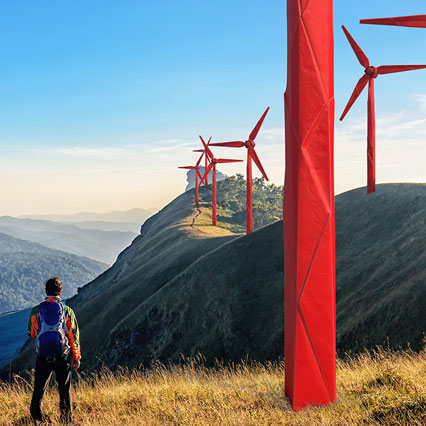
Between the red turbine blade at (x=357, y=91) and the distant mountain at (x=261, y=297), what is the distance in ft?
38.6

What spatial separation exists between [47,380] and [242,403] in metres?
4.27

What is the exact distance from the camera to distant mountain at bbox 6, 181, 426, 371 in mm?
26906

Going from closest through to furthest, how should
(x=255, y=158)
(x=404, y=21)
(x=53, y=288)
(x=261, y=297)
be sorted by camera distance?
(x=53, y=288) < (x=404, y=21) < (x=261, y=297) < (x=255, y=158)

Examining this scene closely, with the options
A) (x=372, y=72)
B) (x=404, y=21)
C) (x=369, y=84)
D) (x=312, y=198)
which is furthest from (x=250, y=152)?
(x=312, y=198)

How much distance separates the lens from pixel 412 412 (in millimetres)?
8148

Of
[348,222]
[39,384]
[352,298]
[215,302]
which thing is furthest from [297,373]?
[348,222]

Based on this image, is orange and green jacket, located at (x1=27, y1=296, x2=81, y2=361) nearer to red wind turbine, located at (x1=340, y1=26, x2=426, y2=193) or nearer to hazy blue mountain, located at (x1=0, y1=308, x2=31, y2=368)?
red wind turbine, located at (x1=340, y1=26, x2=426, y2=193)

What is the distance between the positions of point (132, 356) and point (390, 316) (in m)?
34.8

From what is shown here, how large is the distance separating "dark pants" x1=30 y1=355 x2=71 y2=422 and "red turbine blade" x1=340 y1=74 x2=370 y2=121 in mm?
44109

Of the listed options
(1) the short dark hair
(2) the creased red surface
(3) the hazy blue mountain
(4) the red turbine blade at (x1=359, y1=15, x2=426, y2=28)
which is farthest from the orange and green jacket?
(3) the hazy blue mountain

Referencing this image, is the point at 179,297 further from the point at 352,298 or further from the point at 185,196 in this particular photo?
the point at 185,196

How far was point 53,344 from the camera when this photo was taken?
360 inches

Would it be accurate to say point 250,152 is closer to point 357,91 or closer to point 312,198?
point 357,91

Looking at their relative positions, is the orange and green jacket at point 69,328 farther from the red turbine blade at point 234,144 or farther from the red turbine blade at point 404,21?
the red turbine blade at point 234,144
